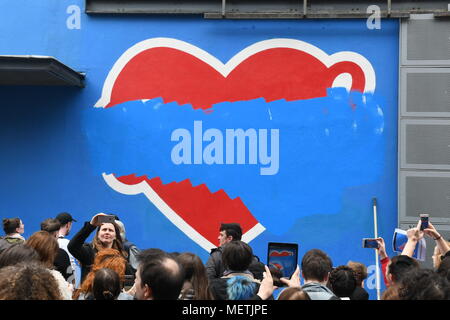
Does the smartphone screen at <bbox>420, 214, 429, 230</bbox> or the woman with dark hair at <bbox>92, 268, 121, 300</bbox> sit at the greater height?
the smartphone screen at <bbox>420, 214, 429, 230</bbox>

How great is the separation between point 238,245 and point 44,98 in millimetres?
5461

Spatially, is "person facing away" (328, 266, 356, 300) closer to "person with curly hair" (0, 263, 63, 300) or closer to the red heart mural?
"person with curly hair" (0, 263, 63, 300)

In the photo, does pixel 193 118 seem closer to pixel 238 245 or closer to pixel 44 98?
pixel 44 98

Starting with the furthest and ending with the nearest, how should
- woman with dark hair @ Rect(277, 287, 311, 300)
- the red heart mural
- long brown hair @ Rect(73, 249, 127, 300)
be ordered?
the red heart mural < long brown hair @ Rect(73, 249, 127, 300) < woman with dark hair @ Rect(277, 287, 311, 300)

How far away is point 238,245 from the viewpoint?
4410 millimetres

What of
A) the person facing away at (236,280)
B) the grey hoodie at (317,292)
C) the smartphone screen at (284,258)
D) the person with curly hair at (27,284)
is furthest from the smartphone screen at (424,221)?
the person with curly hair at (27,284)

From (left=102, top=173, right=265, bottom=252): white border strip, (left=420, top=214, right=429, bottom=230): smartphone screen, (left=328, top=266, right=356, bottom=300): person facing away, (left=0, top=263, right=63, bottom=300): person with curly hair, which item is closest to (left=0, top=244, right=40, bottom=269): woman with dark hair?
(left=0, top=263, right=63, bottom=300): person with curly hair

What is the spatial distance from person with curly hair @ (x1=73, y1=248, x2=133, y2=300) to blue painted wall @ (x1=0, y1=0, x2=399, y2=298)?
11.6 feet

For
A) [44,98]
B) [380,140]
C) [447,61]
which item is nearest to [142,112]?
[44,98]

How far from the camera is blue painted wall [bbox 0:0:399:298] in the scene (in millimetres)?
8164

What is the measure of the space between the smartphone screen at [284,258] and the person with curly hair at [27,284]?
257 centimetres

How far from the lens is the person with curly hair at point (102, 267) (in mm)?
3912

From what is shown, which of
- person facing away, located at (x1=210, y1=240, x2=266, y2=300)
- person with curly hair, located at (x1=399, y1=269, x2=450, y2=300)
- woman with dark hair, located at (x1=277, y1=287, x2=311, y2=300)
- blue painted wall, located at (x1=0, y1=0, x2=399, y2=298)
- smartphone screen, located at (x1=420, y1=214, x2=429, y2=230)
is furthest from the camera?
blue painted wall, located at (x1=0, y1=0, x2=399, y2=298)
